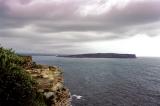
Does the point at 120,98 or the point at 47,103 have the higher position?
the point at 47,103

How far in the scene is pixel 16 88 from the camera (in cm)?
3094

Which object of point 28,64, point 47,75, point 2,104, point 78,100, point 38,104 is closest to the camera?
point 2,104

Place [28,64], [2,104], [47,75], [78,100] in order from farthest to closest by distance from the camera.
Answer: [78,100]
[28,64]
[47,75]
[2,104]

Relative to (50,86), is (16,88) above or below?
above

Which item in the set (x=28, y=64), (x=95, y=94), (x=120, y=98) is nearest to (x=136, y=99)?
(x=120, y=98)

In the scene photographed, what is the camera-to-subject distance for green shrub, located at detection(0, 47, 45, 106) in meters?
30.6

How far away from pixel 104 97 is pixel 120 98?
17.3 ft

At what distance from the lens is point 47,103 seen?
3528 centimetres

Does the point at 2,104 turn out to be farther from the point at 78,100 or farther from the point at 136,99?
the point at 136,99

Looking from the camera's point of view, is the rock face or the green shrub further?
the rock face

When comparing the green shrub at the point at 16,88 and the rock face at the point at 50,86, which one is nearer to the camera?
the green shrub at the point at 16,88

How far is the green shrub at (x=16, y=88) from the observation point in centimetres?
3055

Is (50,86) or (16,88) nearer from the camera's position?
(16,88)

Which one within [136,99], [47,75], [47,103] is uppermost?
[47,75]
